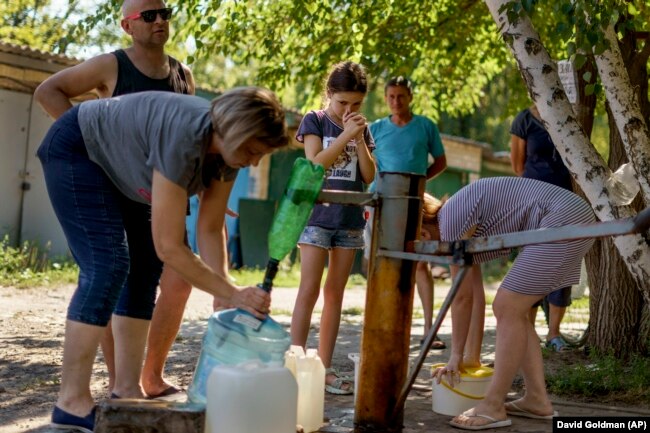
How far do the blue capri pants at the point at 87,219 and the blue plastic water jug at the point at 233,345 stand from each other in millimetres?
434

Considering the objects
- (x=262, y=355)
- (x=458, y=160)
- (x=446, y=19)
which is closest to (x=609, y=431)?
(x=262, y=355)

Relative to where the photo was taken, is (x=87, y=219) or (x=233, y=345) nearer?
(x=233, y=345)

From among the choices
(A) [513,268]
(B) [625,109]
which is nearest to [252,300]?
(A) [513,268]

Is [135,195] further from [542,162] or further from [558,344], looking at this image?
[558,344]

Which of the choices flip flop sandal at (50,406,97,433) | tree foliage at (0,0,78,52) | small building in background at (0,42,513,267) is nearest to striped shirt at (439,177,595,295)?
flip flop sandal at (50,406,97,433)

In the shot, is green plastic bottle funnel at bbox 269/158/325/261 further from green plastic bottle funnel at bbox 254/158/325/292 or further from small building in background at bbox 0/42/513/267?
small building in background at bbox 0/42/513/267

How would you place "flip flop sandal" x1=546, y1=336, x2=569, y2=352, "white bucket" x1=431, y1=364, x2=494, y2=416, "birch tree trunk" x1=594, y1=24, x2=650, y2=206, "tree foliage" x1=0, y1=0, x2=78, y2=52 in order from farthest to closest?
"tree foliage" x1=0, y1=0, x2=78, y2=52
"flip flop sandal" x1=546, y1=336, x2=569, y2=352
"birch tree trunk" x1=594, y1=24, x2=650, y2=206
"white bucket" x1=431, y1=364, x2=494, y2=416

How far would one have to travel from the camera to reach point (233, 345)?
11.8 feet

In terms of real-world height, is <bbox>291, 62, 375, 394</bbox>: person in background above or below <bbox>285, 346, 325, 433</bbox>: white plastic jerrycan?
above

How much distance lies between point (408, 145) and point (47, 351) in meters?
2.92

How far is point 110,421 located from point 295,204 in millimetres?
1023

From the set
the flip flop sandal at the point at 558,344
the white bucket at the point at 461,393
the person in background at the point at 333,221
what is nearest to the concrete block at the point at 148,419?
the white bucket at the point at 461,393

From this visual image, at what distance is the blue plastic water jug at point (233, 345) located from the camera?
3.50 metres

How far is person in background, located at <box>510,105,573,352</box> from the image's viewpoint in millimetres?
6754
